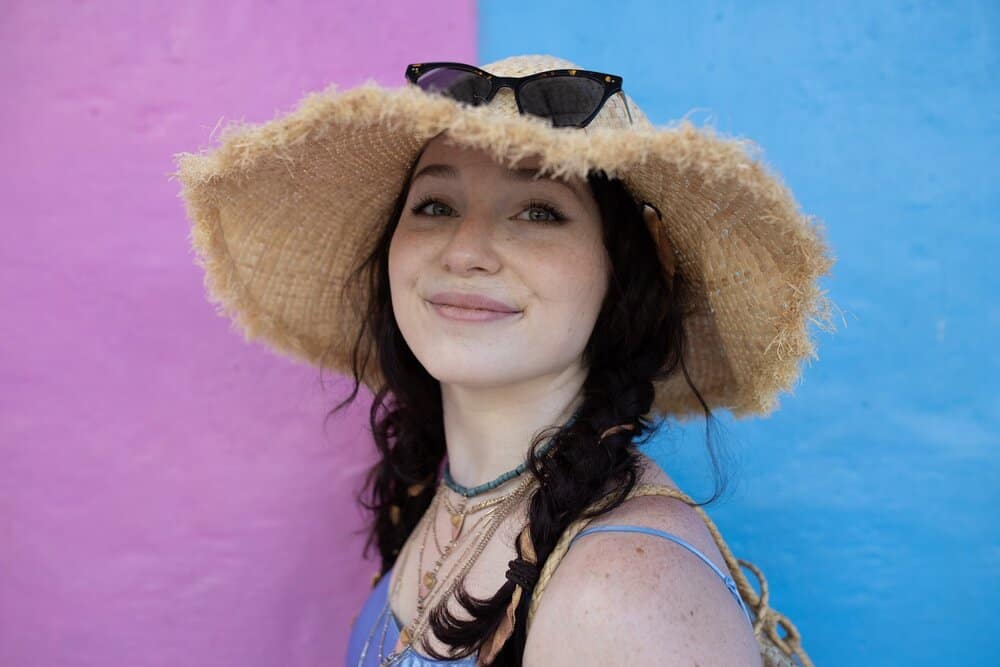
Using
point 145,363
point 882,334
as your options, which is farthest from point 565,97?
point 145,363

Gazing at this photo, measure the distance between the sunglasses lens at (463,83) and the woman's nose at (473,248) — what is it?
0.64 feet

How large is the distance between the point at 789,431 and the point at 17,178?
6.38 feet

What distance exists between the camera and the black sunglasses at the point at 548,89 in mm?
1230

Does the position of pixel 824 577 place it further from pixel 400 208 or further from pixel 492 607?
pixel 400 208

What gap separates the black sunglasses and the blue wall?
30.7 inches

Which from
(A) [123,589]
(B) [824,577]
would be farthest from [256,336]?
(B) [824,577]

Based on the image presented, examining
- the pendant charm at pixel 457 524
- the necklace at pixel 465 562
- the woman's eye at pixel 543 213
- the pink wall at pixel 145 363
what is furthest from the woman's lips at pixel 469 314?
the pink wall at pixel 145 363

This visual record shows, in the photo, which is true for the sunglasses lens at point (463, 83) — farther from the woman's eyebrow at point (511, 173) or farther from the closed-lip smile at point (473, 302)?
the closed-lip smile at point (473, 302)

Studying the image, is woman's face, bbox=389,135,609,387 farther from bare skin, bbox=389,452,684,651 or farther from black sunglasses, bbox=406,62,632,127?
bare skin, bbox=389,452,684,651

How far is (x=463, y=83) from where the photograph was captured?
1.25m

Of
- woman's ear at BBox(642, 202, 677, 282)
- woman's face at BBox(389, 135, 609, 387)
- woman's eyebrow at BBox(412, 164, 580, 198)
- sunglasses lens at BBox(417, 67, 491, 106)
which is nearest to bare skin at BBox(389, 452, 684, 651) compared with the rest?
woman's face at BBox(389, 135, 609, 387)

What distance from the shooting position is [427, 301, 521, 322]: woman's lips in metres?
1.32

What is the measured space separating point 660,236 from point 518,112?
1.24ft

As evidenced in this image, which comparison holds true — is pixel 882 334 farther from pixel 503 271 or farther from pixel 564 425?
pixel 503 271
